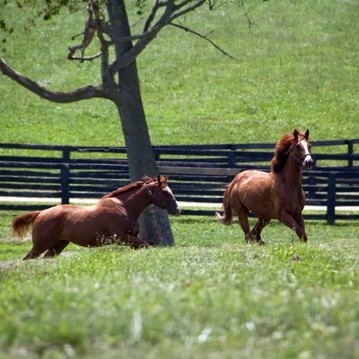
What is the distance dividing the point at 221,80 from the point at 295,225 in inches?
1216

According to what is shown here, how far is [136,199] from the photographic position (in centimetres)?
1752

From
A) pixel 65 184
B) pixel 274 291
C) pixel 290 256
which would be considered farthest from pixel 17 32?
pixel 274 291

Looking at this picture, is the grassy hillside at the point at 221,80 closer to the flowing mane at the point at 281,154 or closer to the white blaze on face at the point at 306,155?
the flowing mane at the point at 281,154

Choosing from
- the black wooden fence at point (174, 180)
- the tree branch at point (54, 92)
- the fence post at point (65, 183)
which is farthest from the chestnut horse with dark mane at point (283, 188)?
the fence post at point (65, 183)

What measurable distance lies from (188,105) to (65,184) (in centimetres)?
1808

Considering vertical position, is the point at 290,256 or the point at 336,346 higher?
the point at 336,346

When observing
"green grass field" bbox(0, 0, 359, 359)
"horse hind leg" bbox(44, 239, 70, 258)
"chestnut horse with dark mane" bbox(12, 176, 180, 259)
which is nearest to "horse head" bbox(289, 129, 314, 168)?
"green grass field" bbox(0, 0, 359, 359)

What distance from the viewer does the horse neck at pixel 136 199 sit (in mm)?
17438

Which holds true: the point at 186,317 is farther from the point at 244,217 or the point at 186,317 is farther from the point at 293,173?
the point at 244,217

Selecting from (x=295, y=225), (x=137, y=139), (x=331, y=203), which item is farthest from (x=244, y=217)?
(x=331, y=203)

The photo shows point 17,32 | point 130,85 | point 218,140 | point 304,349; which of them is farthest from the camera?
point 17,32

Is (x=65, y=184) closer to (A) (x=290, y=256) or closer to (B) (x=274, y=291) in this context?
(A) (x=290, y=256)

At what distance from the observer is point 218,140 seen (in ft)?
128

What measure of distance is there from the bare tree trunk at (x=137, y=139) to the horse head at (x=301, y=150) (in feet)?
12.0
